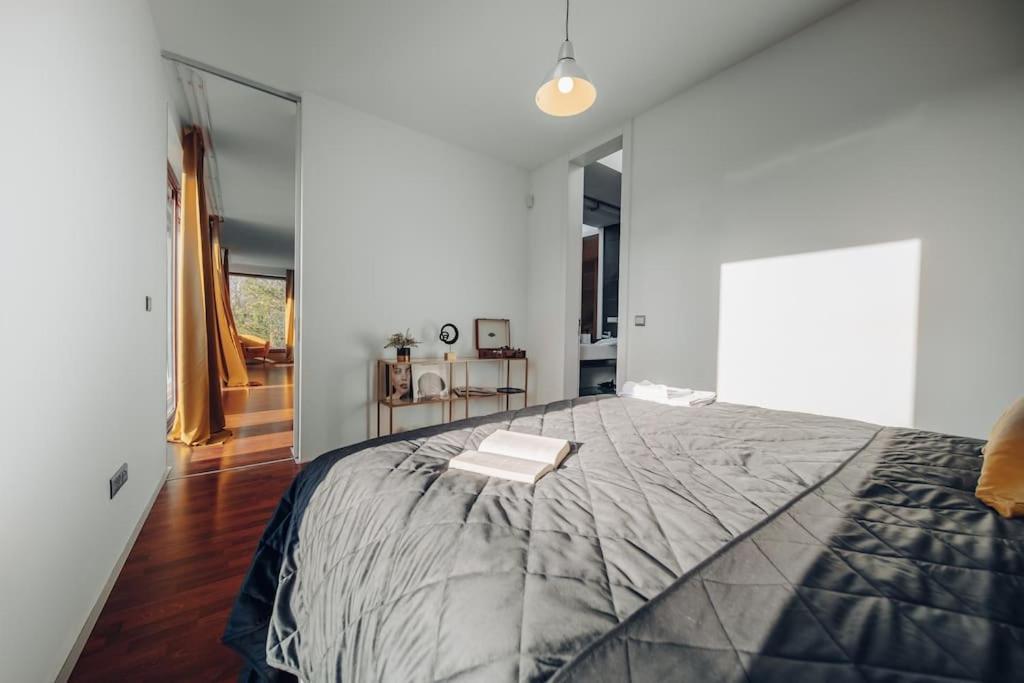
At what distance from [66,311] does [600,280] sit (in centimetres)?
460

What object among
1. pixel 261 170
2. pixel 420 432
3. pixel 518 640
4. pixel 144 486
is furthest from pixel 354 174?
pixel 518 640

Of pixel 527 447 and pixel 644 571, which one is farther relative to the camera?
pixel 527 447

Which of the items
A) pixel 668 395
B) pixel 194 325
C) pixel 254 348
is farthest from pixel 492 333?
pixel 254 348

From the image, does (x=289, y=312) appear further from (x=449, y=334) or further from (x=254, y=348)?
(x=449, y=334)

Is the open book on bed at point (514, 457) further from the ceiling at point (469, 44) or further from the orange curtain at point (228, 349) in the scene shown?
the orange curtain at point (228, 349)

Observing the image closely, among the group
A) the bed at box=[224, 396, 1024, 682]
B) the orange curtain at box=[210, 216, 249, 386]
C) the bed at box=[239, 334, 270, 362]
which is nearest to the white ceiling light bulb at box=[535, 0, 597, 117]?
the bed at box=[224, 396, 1024, 682]

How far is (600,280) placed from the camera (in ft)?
16.5

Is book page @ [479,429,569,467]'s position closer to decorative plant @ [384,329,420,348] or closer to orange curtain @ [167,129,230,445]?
decorative plant @ [384,329,420,348]

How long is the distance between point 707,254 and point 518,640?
270 cm

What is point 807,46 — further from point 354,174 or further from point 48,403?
point 48,403

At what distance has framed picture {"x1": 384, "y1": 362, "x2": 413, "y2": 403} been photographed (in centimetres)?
308

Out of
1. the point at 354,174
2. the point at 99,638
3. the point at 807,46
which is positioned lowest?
the point at 99,638

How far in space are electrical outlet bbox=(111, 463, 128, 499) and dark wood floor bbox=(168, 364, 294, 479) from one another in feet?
3.34

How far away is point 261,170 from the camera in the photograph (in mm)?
4309
